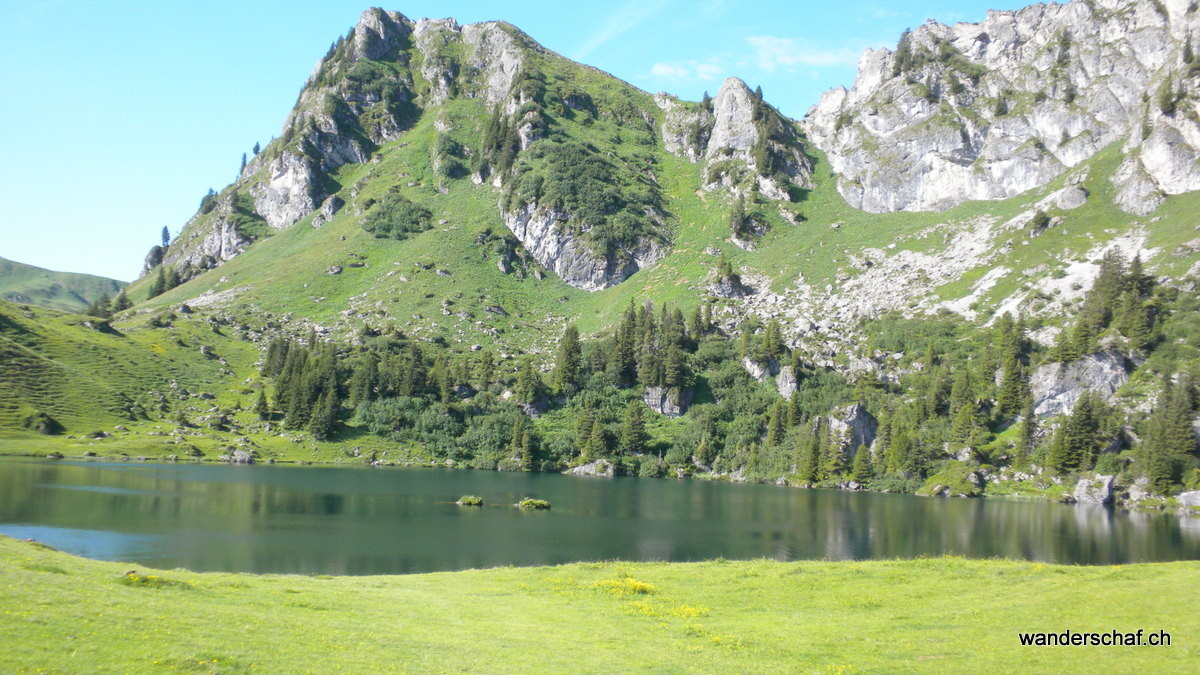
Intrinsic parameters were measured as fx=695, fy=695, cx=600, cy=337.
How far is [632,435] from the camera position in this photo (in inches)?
6373

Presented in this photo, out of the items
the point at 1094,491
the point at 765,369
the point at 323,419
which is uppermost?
the point at 765,369

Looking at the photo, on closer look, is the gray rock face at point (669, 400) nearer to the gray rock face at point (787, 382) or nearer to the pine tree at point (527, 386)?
the gray rock face at point (787, 382)

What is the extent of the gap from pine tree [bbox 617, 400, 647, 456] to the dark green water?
42.8m

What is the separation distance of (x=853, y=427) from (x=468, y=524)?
10609cm

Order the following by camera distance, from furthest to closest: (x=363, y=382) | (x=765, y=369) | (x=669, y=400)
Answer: (x=765, y=369) → (x=669, y=400) → (x=363, y=382)

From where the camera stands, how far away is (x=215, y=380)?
562ft

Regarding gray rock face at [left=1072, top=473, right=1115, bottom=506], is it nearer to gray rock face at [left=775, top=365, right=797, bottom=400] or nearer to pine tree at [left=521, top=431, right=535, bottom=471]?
gray rock face at [left=775, top=365, right=797, bottom=400]

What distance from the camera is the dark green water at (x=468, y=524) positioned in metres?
53.7

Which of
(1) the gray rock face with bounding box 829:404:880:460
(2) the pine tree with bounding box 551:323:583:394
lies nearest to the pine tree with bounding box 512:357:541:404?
(2) the pine tree with bounding box 551:323:583:394

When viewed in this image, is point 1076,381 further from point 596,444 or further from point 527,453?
point 527,453

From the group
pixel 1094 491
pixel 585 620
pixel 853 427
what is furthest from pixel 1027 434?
pixel 585 620

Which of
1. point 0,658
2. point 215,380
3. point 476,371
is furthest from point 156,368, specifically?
point 0,658

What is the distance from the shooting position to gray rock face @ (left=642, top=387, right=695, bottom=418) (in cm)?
17600

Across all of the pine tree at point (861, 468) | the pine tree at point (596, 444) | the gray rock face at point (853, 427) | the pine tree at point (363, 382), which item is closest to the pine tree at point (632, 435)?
the pine tree at point (596, 444)
